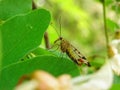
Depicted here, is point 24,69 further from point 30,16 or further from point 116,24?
point 116,24

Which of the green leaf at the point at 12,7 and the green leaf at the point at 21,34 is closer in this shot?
the green leaf at the point at 21,34

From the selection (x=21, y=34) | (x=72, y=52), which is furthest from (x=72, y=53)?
(x=21, y=34)

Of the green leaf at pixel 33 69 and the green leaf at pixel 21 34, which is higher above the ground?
the green leaf at pixel 21 34

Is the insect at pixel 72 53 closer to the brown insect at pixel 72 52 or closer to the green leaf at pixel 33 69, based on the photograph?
the brown insect at pixel 72 52

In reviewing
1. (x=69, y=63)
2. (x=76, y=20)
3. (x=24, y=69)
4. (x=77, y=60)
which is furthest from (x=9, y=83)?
(x=76, y=20)

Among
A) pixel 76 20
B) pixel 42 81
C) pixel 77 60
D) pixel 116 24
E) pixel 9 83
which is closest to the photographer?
pixel 42 81

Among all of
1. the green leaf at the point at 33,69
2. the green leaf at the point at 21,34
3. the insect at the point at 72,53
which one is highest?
the green leaf at the point at 21,34

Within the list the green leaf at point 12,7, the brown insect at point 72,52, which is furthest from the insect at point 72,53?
the green leaf at point 12,7
